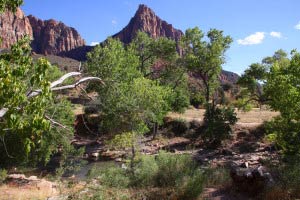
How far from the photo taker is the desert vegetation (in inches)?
271

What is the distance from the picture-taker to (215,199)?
1180cm

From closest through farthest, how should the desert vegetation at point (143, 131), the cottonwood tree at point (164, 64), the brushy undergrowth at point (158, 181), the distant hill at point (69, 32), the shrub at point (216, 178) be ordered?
the desert vegetation at point (143, 131), the brushy undergrowth at point (158, 181), the shrub at point (216, 178), the cottonwood tree at point (164, 64), the distant hill at point (69, 32)

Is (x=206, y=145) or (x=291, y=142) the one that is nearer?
(x=291, y=142)

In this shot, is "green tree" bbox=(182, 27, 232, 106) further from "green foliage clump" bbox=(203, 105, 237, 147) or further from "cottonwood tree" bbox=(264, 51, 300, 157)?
"cottonwood tree" bbox=(264, 51, 300, 157)

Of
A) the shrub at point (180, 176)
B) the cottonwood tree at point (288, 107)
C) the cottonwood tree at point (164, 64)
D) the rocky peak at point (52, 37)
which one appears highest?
the rocky peak at point (52, 37)

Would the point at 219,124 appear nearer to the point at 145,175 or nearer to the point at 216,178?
the point at 216,178

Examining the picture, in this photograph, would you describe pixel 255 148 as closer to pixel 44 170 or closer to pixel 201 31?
pixel 201 31

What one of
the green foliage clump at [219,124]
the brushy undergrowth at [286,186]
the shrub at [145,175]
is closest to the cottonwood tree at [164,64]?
the green foliage clump at [219,124]

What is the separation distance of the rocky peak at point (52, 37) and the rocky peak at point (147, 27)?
2702cm

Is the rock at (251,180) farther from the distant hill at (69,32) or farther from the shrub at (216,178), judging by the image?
the distant hill at (69,32)

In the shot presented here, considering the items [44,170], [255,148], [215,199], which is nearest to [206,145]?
[255,148]

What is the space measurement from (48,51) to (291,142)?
585 ft

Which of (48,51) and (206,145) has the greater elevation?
(48,51)

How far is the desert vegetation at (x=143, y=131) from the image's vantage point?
6883 millimetres
